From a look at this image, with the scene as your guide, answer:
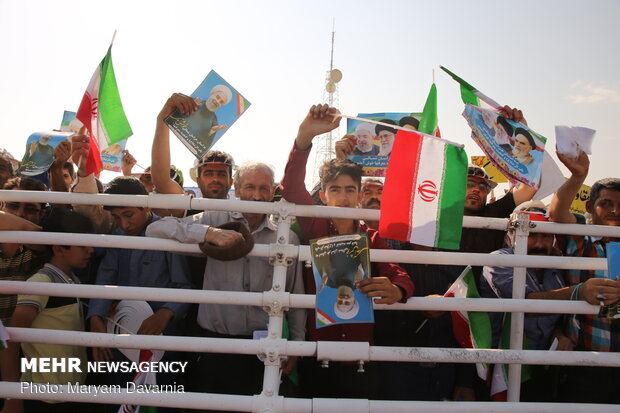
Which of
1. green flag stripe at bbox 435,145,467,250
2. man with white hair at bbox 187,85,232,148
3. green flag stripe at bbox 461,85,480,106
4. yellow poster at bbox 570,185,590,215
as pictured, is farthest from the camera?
yellow poster at bbox 570,185,590,215

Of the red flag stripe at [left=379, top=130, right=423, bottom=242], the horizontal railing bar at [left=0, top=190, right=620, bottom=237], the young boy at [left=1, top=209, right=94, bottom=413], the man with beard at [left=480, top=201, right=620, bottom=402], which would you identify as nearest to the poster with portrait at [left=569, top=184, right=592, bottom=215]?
the man with beard at [left=480, top=201, right=620, bottom=402]

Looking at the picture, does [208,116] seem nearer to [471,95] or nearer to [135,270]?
[135,270]

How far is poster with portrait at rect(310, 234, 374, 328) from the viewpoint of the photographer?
2260 millimetres

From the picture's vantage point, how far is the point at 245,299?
2.37m

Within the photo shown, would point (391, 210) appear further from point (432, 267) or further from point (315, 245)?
point (432, 267)

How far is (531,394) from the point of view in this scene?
2957mm

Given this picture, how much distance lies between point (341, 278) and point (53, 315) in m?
1.80

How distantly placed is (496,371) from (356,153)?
2.68 m

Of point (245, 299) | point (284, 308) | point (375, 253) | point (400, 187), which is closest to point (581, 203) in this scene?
point (400, 187)

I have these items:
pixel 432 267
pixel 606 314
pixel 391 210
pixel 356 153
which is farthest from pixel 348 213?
pixel 356 153

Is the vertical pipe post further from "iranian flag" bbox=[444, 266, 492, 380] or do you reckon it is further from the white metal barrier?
"iranian flag" bbox=[444, 266, 492, 380]

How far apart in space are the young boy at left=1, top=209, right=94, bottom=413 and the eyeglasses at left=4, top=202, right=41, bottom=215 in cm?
28

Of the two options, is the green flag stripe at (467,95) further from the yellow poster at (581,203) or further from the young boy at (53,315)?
the yellow poster at (581,203)

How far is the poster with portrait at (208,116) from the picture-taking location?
2.85 metres
